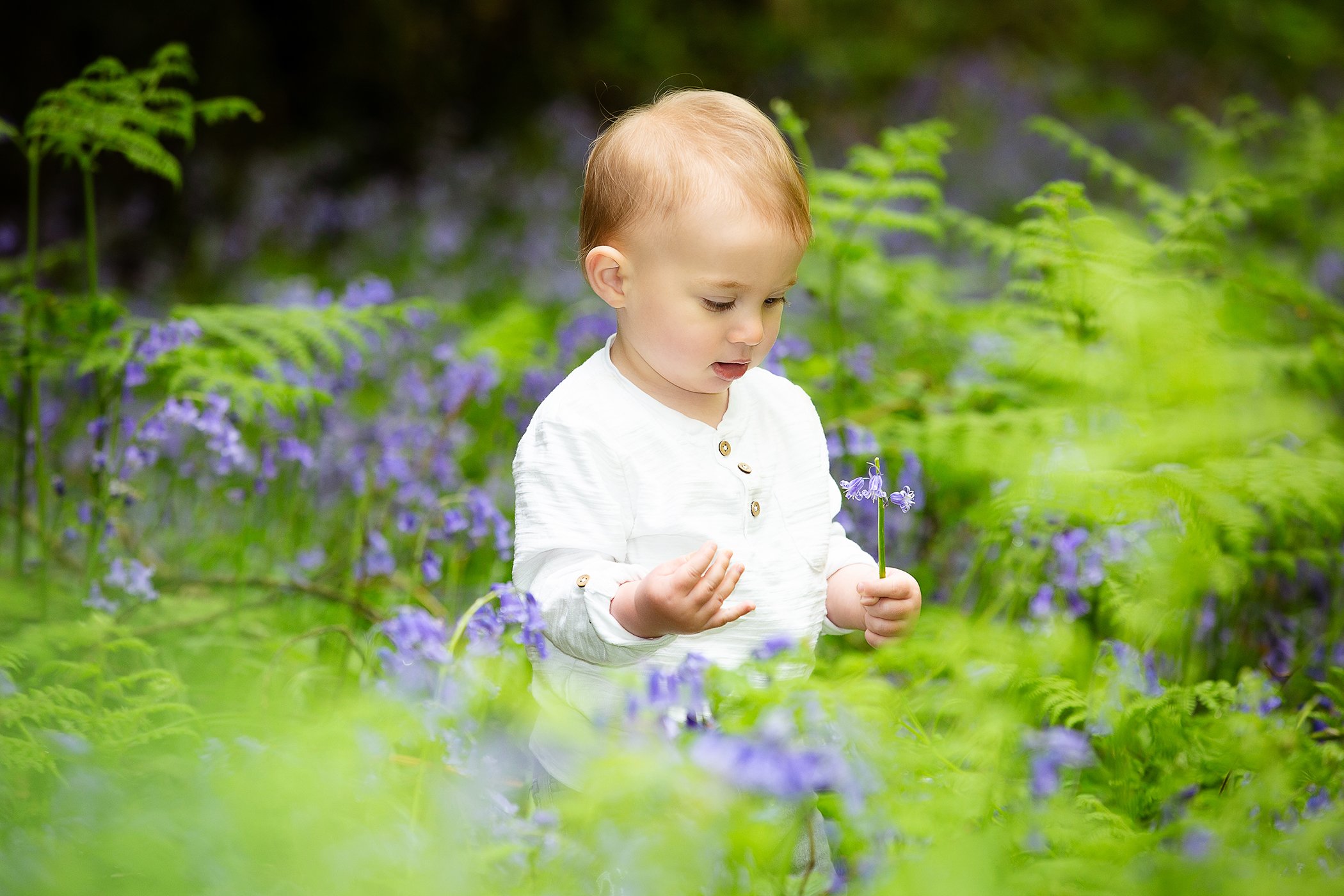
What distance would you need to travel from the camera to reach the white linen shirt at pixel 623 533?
1.74 m

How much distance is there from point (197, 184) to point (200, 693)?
20.2ft

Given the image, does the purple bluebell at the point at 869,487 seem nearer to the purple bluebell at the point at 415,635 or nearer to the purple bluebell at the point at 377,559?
the purple bluebell at the point at 415,635

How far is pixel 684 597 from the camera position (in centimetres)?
156

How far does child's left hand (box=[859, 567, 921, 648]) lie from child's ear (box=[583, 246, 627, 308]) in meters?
0.63

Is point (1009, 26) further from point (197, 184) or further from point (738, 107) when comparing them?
point (738, 107)

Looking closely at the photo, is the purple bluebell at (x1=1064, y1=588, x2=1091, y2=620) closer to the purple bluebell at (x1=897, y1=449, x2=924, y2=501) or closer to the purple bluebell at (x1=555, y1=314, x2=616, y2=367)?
the purple bluebell at (x1=897, y1=449, x2=924, y2=501)

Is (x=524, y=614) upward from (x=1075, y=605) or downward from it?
upward

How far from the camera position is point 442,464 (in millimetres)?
3252

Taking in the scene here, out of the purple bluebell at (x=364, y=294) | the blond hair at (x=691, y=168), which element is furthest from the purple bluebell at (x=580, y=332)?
the blond hair at (x=691, y=168)

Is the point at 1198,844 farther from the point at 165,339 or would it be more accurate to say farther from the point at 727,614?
the point at 165,339

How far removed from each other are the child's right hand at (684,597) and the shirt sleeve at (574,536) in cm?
7

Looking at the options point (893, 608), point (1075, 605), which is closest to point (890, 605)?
point (893, 608)

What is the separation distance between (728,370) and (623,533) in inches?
12.6

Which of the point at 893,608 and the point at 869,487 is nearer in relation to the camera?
the point at 869,487
